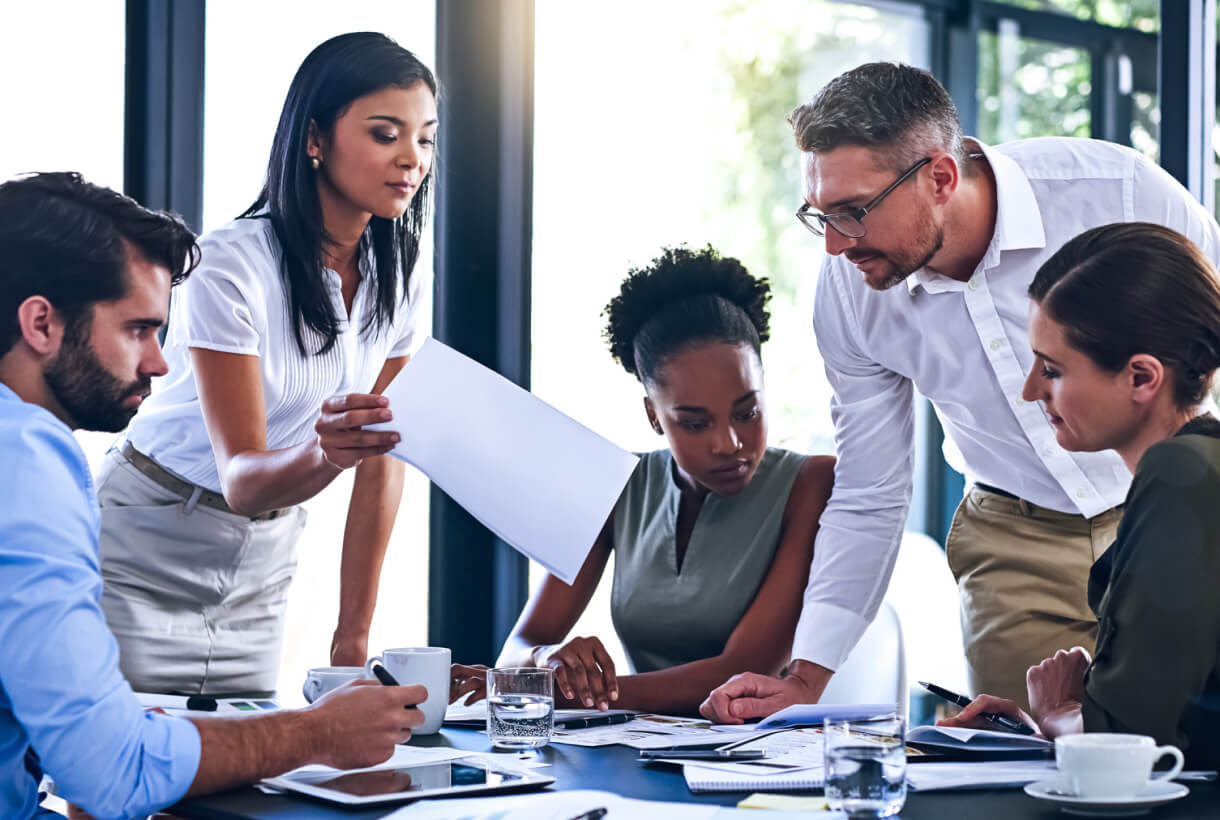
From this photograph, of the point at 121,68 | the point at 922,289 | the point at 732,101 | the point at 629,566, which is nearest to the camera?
the point at 922,289

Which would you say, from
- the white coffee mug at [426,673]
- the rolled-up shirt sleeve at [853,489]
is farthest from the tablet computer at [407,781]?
the rolled-up shirt sleeve at [853,489]

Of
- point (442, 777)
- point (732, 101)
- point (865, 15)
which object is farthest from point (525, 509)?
point (865, 15)

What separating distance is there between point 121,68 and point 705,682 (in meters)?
1.85

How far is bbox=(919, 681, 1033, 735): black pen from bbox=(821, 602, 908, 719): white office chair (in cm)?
71

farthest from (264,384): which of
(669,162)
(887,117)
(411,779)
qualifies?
(669,162)

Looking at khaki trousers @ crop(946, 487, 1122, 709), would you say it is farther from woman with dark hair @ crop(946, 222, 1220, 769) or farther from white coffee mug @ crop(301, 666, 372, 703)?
white coffee mug @ crop(301, 666, 372, 703)

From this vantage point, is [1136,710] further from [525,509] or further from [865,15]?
[865,15]

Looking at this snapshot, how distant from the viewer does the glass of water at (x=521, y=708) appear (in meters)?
1.54

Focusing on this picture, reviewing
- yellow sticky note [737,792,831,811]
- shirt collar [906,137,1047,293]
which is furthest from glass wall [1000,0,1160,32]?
yellow sticky note [737,792,831,811]

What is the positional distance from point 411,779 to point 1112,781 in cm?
68

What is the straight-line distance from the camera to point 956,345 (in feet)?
6.89

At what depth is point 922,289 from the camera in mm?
2121

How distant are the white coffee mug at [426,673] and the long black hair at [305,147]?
2.30 feet

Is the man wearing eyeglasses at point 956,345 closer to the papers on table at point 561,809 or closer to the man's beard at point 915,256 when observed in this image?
the man's beard at point 915,256
